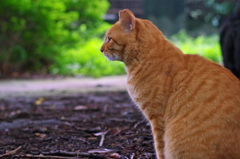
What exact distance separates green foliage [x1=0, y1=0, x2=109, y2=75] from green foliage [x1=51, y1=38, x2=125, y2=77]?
275 mm

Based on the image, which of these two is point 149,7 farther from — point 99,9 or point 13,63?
point 13,63

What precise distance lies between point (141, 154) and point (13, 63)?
20.9 ft

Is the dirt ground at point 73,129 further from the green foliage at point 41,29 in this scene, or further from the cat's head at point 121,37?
the green foliage at point 41,29

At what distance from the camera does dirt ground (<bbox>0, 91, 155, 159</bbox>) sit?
9.27ft

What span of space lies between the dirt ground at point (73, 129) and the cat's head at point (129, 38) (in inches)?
32.5

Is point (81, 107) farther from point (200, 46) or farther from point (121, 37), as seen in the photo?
point (200, 46)

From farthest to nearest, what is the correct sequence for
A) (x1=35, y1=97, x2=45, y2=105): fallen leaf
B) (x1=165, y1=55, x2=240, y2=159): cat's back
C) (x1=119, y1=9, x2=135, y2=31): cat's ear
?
(x1=35, y1=97, x2=45, y2=105): fallen leaf < (x1=119, y1=9, x2=135, y2=31): cat's ear < (x1=165, y1=55, x2=240, y2=159): cat's back

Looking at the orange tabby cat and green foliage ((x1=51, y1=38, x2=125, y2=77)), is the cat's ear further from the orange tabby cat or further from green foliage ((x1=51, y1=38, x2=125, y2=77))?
green foliage ((x1=51, y1=38, x2=125, y2=77))

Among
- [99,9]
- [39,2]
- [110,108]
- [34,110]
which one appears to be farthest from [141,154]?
[99,9]

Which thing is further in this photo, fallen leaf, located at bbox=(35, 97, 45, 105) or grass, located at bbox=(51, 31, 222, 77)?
grass, located at bbox=(51, 31, 222, 77)

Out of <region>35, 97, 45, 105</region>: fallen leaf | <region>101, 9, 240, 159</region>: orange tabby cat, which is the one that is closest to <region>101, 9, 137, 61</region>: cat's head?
<region>101, 9, 240, 159</region>: orange tabby cat

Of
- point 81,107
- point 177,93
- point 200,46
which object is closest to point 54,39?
Result: point 81,107

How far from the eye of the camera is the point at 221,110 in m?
2.12

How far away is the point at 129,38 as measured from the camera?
8.10 ft
